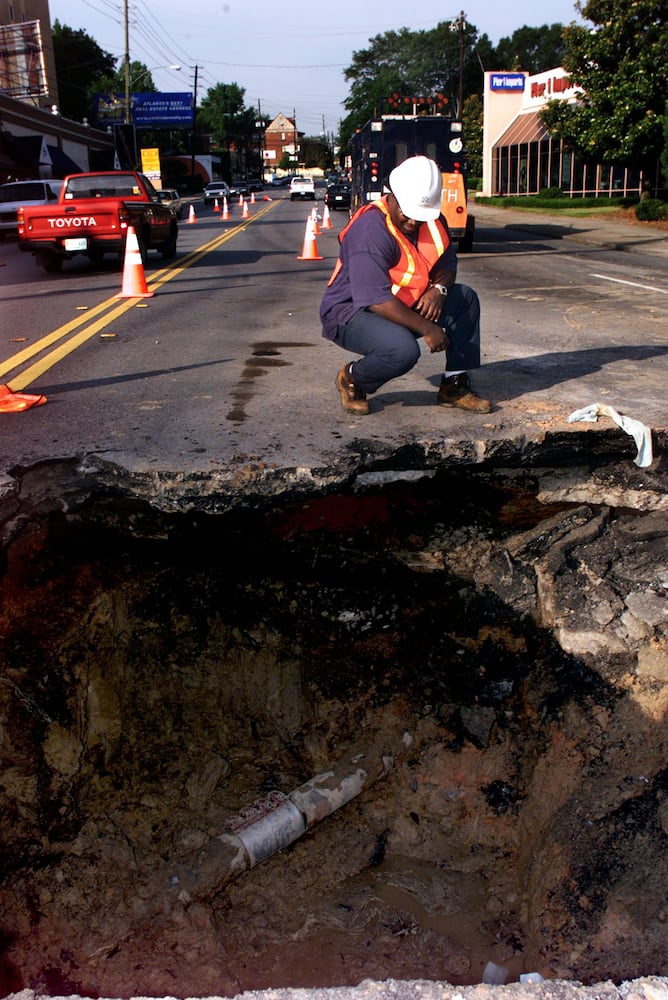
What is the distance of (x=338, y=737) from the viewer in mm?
3713

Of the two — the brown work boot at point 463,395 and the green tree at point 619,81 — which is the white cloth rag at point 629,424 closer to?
the brown work boot at point 463,395

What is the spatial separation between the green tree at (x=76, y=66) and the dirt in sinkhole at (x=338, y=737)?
68.7 m

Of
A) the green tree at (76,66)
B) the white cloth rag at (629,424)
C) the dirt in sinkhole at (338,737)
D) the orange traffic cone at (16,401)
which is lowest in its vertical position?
the dirt in sinkhole at (338,737)

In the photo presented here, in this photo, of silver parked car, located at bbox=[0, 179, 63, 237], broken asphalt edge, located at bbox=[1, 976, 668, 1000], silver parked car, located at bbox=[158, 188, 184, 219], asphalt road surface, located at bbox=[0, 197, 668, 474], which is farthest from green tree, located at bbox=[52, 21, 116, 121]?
broken asphalt edge, located at bbox=[1, 976, 668, 1000]

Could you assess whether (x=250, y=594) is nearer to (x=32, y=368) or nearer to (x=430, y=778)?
(x=430, y=778)

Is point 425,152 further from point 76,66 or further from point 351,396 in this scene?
point 76,66

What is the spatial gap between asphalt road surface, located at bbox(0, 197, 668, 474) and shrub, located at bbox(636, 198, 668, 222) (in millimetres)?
12453

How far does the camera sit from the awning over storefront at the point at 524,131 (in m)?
37.6

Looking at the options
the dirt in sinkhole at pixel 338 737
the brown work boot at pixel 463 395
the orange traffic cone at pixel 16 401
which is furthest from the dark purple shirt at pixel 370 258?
the orange traffic cone at pixel 16 401

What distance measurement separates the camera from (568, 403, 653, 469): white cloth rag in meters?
4.07

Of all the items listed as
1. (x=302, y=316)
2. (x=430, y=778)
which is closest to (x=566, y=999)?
(x=430, y=778)

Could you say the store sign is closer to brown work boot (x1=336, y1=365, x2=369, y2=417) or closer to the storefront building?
the storefront building

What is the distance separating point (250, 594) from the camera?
3.84 metres

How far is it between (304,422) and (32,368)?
9.40ft
